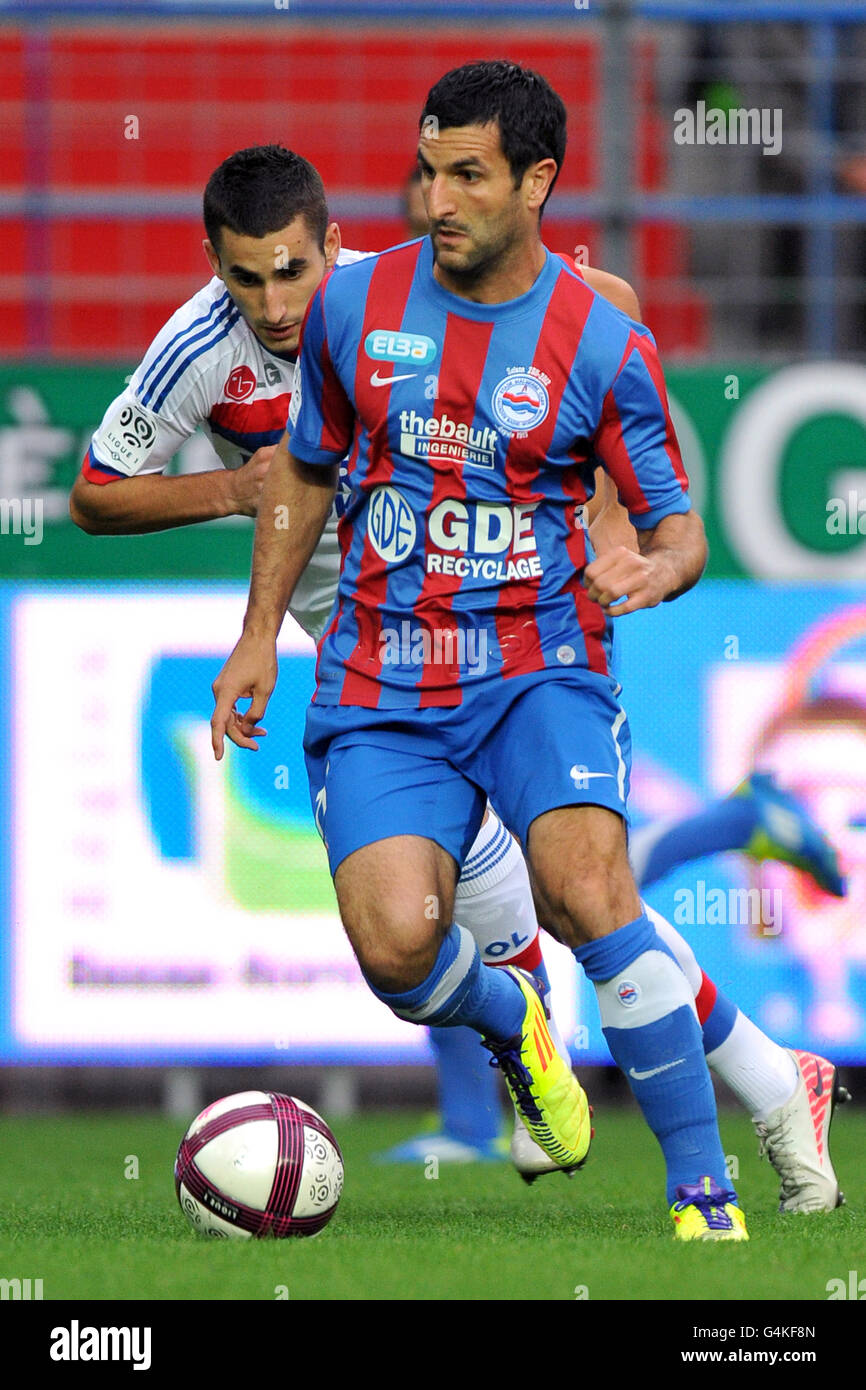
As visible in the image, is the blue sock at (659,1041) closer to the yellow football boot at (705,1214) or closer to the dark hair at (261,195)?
the yellow football boot at (705,1214)

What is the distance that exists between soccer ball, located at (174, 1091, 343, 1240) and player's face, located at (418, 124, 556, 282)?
1601mm

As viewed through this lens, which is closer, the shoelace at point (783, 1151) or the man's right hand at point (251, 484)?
the shoelace at point (783, 1151)

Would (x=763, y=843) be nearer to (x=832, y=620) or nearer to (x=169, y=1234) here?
(x=832, y=620)

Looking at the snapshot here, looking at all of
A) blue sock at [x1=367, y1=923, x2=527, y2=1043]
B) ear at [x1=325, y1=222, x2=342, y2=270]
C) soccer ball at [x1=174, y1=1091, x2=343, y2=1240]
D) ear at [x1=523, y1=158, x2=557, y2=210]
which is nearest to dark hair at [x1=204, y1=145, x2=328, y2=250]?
ear at [x1=325, y1=222, x2=342, y2=270]

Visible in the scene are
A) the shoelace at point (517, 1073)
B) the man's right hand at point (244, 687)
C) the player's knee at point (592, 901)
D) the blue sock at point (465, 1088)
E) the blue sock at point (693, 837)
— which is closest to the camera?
the player's knee at point (592, 901)

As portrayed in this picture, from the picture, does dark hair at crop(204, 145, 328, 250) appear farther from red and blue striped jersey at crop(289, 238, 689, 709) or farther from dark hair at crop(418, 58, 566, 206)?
dark hair at crop(418, 58, 566, 206)

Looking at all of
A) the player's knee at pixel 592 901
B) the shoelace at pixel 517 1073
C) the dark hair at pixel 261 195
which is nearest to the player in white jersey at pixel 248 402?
the dark hair at pixel 261 195

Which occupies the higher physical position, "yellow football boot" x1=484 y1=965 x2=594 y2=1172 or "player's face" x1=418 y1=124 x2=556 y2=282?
"player's face" x1=418 y1=124 x2=556 y2=282

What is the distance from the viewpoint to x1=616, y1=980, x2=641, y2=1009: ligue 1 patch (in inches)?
146

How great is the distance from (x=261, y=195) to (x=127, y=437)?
25.1 inches

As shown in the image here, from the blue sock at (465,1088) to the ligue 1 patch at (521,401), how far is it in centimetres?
198

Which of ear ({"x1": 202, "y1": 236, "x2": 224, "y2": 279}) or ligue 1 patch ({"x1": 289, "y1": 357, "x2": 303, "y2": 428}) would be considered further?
ear ({"x1": 202, "y1": 236, "x2": 224, "y2": 279})

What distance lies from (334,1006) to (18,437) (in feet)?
6.77

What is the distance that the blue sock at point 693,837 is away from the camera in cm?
664
